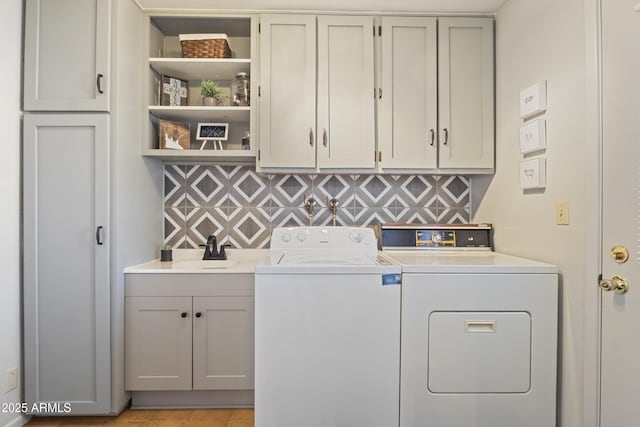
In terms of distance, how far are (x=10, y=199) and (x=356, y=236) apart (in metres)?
1.91

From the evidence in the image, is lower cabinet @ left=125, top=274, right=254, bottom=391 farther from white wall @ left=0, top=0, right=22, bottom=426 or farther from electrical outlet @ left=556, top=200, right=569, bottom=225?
electrical outlet @ left=556, top=200, right=569, bottom=225

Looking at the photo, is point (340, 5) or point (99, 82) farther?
point (340, 5)

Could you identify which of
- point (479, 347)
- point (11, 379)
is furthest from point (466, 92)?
point (11, 379)

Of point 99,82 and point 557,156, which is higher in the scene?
point 99,82

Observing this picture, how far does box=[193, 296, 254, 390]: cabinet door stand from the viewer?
211 cm

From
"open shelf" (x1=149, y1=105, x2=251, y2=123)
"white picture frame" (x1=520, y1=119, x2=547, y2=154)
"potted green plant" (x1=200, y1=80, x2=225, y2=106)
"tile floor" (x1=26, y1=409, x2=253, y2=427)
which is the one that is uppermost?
"potted green plant" (x1=200, y1=80, x2=225, y2=106)

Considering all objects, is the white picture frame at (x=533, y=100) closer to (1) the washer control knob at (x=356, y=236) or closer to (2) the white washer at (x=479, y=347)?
(2) the white washer at (x=479, y=347)

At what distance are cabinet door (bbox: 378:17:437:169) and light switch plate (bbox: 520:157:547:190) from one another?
0.57m

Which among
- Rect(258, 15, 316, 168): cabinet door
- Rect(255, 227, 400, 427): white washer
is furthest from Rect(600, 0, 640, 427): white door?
Rect(258, 15, 316, 168): cabinet door

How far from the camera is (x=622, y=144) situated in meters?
1.38

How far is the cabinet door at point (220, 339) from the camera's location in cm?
211

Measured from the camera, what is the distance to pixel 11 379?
1910 millimetres

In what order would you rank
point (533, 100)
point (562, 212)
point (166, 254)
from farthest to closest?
point (166, 254) → point (533, 100) → point (562, 212)

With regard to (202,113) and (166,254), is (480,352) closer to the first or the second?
(166,254)
